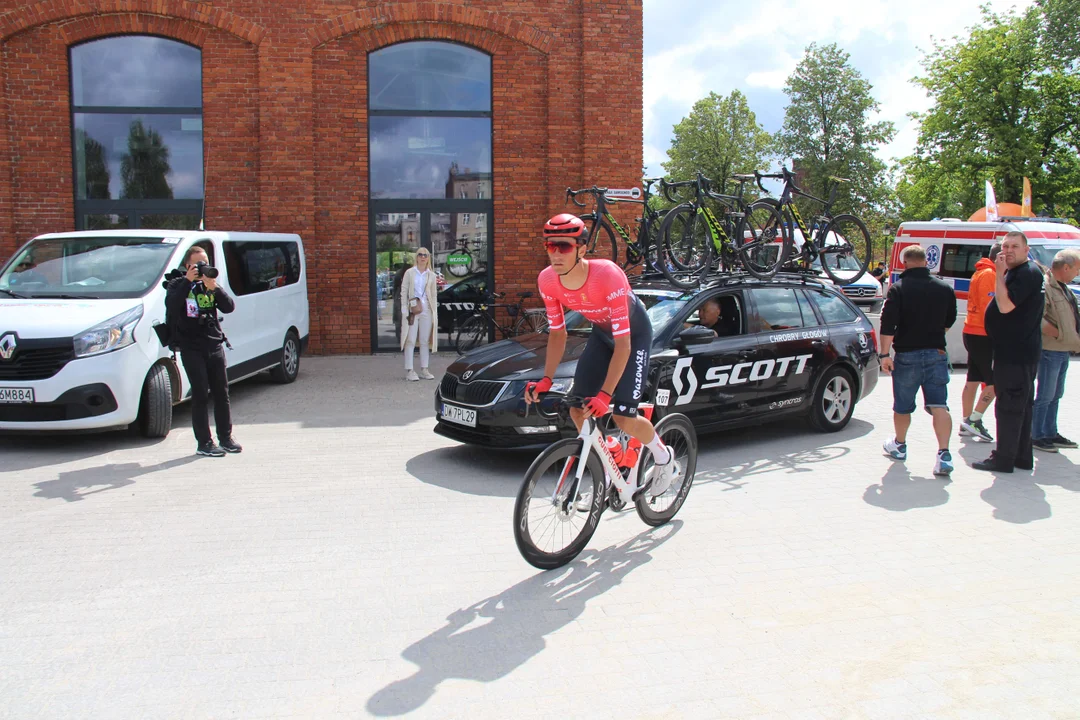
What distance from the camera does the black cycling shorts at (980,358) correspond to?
8172 mm

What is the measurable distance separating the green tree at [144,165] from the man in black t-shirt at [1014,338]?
12302mm


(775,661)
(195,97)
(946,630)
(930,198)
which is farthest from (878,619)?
(930,198)

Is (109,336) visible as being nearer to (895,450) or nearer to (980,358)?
(895,450)

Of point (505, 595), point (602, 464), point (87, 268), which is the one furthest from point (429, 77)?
point (505, 595)

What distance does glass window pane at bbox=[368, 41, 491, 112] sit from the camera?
14.4 meters

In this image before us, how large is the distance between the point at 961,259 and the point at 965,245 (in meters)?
0.24

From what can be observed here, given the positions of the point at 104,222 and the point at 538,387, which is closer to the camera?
the point at 538,387

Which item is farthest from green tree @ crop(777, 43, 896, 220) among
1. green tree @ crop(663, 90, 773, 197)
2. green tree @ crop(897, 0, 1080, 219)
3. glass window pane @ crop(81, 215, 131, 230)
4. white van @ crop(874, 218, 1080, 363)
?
glass window pane @ crop(81, 215, 131, 230)

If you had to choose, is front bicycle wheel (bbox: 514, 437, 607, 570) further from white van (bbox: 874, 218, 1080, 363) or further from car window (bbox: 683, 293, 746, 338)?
white van (bbox: 874, 218, 1080, 363)

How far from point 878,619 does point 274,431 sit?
622cm

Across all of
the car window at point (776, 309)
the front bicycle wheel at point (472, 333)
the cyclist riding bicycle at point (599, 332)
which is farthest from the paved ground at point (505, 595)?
the front bicycle wheel at point (472, 333)

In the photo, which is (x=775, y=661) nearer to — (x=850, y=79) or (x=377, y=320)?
(x=377, y=320)

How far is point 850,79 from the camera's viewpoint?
49.7 metres

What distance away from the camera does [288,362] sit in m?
11.7
